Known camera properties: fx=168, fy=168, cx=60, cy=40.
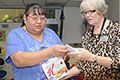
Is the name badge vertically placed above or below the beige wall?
below

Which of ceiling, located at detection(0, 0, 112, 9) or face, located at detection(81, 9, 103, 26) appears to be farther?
ceiling, located at detection(0, 0, 112, 9)

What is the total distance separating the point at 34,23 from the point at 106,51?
0.63 metres

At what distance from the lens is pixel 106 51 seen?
1.39 metres

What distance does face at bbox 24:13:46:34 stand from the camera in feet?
4.27

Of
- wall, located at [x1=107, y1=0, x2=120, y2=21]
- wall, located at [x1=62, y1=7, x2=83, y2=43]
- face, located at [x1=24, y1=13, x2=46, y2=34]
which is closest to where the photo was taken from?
face, located at [x1=24, y1=13, x2=46, y2=34]

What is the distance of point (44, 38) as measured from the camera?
141 centimetres

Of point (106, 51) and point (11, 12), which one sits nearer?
point (106, 51)

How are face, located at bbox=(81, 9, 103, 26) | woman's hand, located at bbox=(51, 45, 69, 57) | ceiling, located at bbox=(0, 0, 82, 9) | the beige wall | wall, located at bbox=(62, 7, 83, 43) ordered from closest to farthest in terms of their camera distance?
woman's hand, located at bbox=(51, 45, 69, 57) < face, located at bbox=(81, 9, 103, 26) < ceiling, located at bbox=(0, 0, 82, 9) < the beige wall < wall, located at bbox=(62, 7, 83, 43)

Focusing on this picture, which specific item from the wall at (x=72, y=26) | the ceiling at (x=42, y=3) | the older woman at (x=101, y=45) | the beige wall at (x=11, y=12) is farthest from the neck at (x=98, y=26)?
the beige wall at (x=11, y=12)

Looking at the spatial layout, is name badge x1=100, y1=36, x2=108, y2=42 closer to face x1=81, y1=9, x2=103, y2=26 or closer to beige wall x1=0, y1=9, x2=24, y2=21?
face x1=81, y1=9, x2=103, y2=26

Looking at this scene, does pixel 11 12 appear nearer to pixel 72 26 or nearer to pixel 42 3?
pixel 42 3

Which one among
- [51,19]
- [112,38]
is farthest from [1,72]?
[112,38]

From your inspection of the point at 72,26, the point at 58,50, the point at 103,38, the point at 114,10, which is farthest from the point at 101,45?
the point at 72,26

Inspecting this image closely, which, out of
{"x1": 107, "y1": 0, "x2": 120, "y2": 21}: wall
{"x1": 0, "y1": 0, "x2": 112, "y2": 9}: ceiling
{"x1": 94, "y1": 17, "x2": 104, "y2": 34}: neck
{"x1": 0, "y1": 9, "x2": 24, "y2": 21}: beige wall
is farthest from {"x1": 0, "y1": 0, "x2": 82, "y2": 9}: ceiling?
{"x1": 94, "y1": 17, "x2": 104, "y2": 34}: neck
